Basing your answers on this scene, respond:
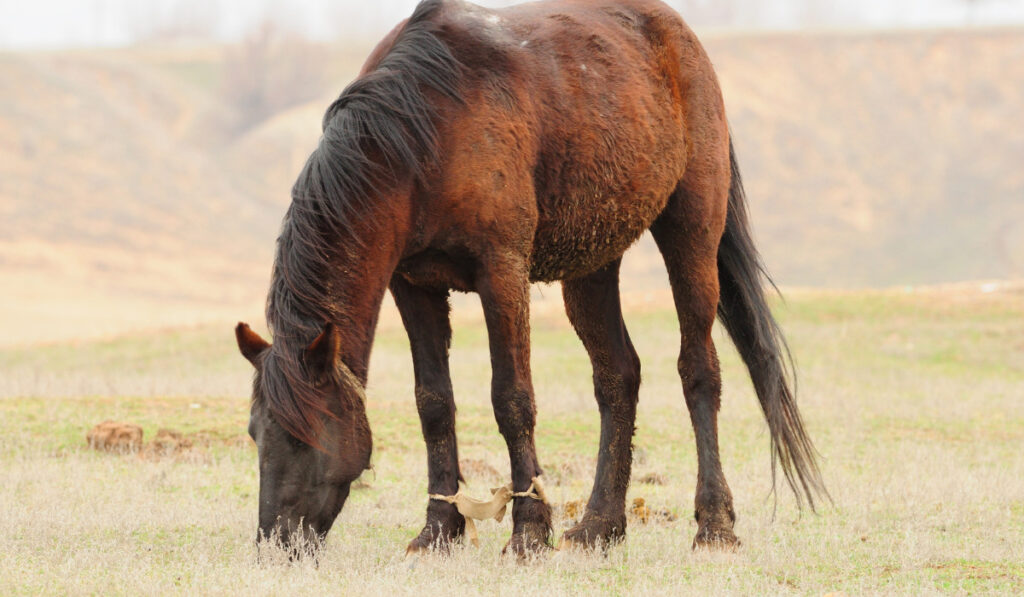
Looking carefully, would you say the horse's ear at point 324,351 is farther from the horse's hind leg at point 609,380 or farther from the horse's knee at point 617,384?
the horse's knee at point 617,384

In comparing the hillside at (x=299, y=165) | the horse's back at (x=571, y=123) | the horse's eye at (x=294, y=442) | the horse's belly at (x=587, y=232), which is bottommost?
the horse's eye at (x=294, y=442)

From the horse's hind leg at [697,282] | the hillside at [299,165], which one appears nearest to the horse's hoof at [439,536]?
the horse's hind leg at [697,282]

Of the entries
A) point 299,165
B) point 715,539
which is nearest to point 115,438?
point 715,539

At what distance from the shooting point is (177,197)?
55156mm

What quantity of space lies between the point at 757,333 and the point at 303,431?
3.34 m

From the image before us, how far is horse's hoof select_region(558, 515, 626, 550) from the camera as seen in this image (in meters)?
6.35

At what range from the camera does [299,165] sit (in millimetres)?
63688

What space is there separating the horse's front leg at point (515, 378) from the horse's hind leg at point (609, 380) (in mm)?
822

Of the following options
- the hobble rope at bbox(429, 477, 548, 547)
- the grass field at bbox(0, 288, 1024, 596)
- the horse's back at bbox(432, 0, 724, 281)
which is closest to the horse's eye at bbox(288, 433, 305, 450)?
the grass field at bbox(0, 288, 1024, 596)

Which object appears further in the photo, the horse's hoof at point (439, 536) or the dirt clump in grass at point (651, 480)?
the dirt clump in grass at point (651, 480)

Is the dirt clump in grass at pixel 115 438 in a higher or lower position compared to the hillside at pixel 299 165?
lower

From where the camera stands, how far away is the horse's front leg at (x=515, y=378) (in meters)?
5.71

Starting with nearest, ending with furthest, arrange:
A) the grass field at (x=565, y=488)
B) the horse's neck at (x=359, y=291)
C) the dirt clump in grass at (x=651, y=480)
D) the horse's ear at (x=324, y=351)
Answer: the horse's ear at (x=324, y=351) < the horse's neck at (x=359, y=291) < the grass field at (x=565, y=488) < the dirt clump in grass at (x=651, y=480)

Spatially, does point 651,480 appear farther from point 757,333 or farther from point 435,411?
point 435,411
